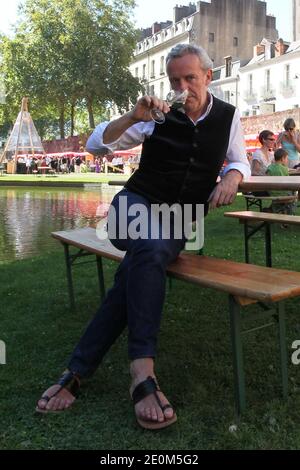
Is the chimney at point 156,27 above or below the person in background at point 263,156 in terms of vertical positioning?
above

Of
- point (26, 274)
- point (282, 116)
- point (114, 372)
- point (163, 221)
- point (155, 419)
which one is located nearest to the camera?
point (155, 419)

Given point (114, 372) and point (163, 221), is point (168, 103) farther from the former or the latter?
point (114, 372)

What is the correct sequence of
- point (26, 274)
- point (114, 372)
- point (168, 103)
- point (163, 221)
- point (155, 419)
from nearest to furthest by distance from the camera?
point (155, 419)
point (168, 103)
point (163, 221)
point (114, 372)
point (26, 274)

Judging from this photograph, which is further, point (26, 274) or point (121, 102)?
point (121, 102)

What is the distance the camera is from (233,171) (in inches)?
116

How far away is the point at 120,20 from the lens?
48.2 metres

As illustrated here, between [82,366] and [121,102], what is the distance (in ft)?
155

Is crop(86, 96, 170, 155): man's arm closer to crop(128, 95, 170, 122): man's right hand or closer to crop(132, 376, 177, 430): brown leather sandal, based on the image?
crop(128, 95, 170, 122): man's right hand

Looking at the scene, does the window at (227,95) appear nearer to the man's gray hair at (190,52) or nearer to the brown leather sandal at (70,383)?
the man's gray hair at (190,52)

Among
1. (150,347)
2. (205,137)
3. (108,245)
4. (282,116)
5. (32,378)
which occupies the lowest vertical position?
(32,378)

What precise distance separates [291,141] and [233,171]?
6.68m

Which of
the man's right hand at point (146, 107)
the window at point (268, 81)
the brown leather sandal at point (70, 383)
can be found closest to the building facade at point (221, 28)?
the window at point (268, 81)

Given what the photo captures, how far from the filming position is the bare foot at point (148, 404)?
2.35 m

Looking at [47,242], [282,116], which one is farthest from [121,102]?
[47,242]
